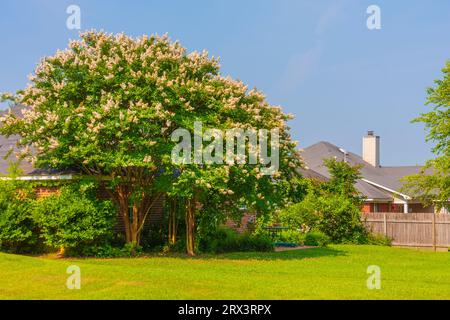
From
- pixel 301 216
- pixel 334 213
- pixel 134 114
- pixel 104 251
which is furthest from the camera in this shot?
pixel 301 216

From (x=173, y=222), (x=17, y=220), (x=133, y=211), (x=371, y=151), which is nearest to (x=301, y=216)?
(x=173, y=222)

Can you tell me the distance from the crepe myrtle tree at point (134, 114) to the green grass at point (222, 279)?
2.92m

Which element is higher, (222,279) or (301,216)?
(301,216)

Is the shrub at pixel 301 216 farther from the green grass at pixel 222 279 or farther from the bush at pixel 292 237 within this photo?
the green grass at pixel 222 279

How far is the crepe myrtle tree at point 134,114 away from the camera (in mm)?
21234

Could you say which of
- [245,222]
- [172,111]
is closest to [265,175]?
[172,111]

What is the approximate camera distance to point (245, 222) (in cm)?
3250

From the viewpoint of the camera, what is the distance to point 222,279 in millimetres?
15820

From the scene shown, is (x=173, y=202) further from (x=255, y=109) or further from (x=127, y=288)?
(x=127, y=288)

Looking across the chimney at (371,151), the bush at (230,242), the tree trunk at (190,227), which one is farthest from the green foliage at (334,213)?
the chimney at (371,151)

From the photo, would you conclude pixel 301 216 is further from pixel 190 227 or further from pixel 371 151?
pixel 371 151

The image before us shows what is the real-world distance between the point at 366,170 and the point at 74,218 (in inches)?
1360

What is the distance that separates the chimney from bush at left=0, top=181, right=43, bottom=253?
38104mm

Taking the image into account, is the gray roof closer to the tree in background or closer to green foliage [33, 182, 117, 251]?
the tree in background
